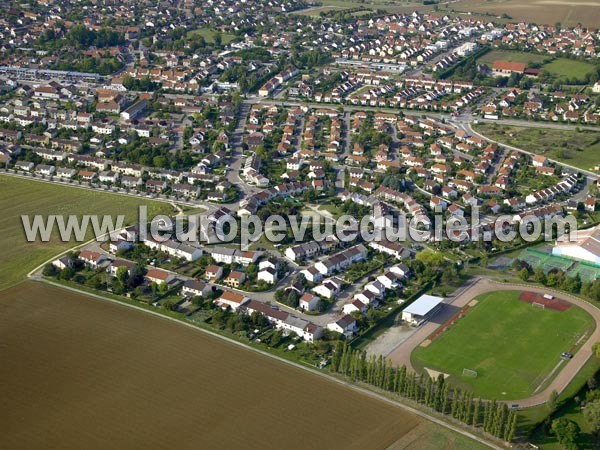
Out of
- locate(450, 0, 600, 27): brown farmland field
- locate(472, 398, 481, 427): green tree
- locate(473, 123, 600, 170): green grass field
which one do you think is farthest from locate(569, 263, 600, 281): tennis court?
locate(450, 0, 600, 27): brown farmland field

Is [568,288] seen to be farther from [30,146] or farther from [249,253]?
[30,146]

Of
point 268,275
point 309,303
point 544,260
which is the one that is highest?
point 268,275

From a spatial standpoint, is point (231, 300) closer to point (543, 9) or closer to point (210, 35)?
point (210, 35)

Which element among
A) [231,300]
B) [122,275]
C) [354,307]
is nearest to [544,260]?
[354,307]

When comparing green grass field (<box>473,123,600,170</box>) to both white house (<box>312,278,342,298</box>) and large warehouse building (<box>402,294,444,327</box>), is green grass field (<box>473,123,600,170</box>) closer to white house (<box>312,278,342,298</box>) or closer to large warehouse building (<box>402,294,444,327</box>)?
large warehouse building (<box>402,294,444,327</box>)

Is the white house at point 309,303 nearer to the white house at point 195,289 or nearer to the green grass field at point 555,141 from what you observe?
the white house at point 195,289

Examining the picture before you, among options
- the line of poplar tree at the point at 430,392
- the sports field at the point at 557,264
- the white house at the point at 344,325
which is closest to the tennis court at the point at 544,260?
the sports field at the point at 557,264
